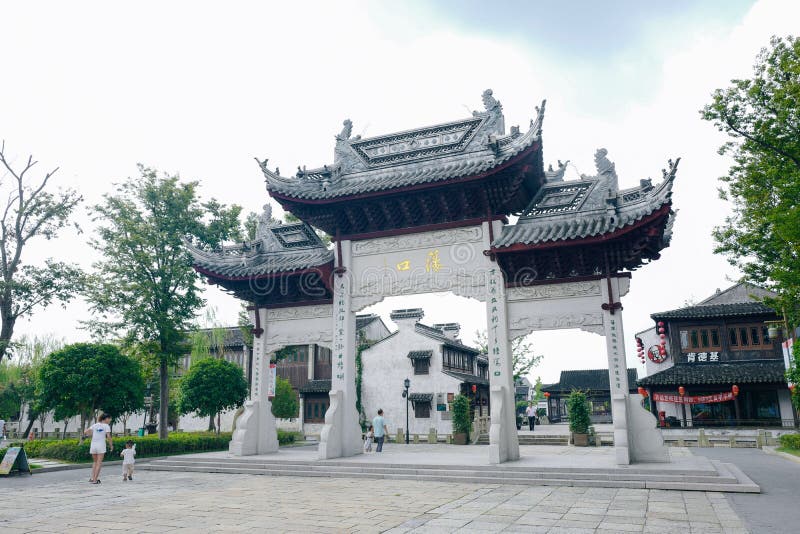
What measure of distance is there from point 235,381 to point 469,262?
13140mm

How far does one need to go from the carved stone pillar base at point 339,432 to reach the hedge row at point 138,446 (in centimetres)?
817

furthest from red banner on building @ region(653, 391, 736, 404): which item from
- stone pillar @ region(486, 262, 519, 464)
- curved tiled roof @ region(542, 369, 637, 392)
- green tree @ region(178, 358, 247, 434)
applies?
green tree @ region(178, 358, 247, 434)

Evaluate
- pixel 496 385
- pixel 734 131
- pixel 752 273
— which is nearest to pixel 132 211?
pixel 496 385

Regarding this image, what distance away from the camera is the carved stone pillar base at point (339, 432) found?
12.7 metres

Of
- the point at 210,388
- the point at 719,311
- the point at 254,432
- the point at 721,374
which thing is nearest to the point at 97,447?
the point at 254,432

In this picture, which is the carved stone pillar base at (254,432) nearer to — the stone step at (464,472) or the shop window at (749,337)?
the stone step at (464,472)

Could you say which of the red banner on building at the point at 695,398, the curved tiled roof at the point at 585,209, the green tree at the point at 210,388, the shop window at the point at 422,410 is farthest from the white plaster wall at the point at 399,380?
the curved tiled roof at the point at 585,209

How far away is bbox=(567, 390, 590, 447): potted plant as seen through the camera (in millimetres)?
20359

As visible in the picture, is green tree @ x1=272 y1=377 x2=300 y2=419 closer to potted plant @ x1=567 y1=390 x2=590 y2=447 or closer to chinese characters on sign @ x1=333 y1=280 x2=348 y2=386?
potted plant @ x1=567 y1=390 x2=590 y2=447

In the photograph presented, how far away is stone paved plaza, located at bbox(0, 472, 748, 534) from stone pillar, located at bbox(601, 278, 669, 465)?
1734 mm

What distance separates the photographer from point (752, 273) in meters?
18.4

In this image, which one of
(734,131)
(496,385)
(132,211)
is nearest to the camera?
(496,385)

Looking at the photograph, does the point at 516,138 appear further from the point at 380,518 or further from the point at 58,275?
the point at 58,275

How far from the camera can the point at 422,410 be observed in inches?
1261
